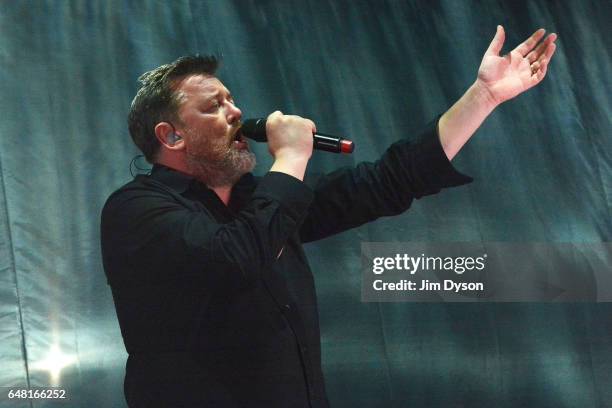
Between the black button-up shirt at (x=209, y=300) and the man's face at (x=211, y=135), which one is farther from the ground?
the man's face at (x=211, y=135)

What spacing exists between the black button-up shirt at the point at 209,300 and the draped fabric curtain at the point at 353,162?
1.16m

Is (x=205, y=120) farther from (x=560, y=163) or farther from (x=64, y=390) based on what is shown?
(x=560, y=163)

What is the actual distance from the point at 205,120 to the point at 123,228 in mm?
280

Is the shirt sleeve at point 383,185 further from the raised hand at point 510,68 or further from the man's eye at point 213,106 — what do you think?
the man's eye at point 213,106

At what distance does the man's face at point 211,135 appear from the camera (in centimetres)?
146

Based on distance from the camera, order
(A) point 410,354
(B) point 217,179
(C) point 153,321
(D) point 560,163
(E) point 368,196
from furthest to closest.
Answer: (D) point 560,163
(A) point 410,354
(E) point 368,196
(B) point 217,179
(C) point 153,321

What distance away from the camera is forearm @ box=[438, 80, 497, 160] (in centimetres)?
152

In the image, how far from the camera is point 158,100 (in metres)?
1.52

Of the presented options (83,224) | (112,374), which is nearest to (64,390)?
(112,374)

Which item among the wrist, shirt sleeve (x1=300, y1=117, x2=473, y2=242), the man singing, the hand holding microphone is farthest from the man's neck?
the wrist

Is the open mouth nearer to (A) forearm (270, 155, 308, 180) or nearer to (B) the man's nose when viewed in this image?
(B) the man's nose

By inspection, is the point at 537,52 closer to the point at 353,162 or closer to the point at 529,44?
the point at 529,44

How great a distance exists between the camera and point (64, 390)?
2.41m

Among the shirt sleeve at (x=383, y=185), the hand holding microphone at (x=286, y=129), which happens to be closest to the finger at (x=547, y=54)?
the shirt sleeve at (x=383, y=185)
